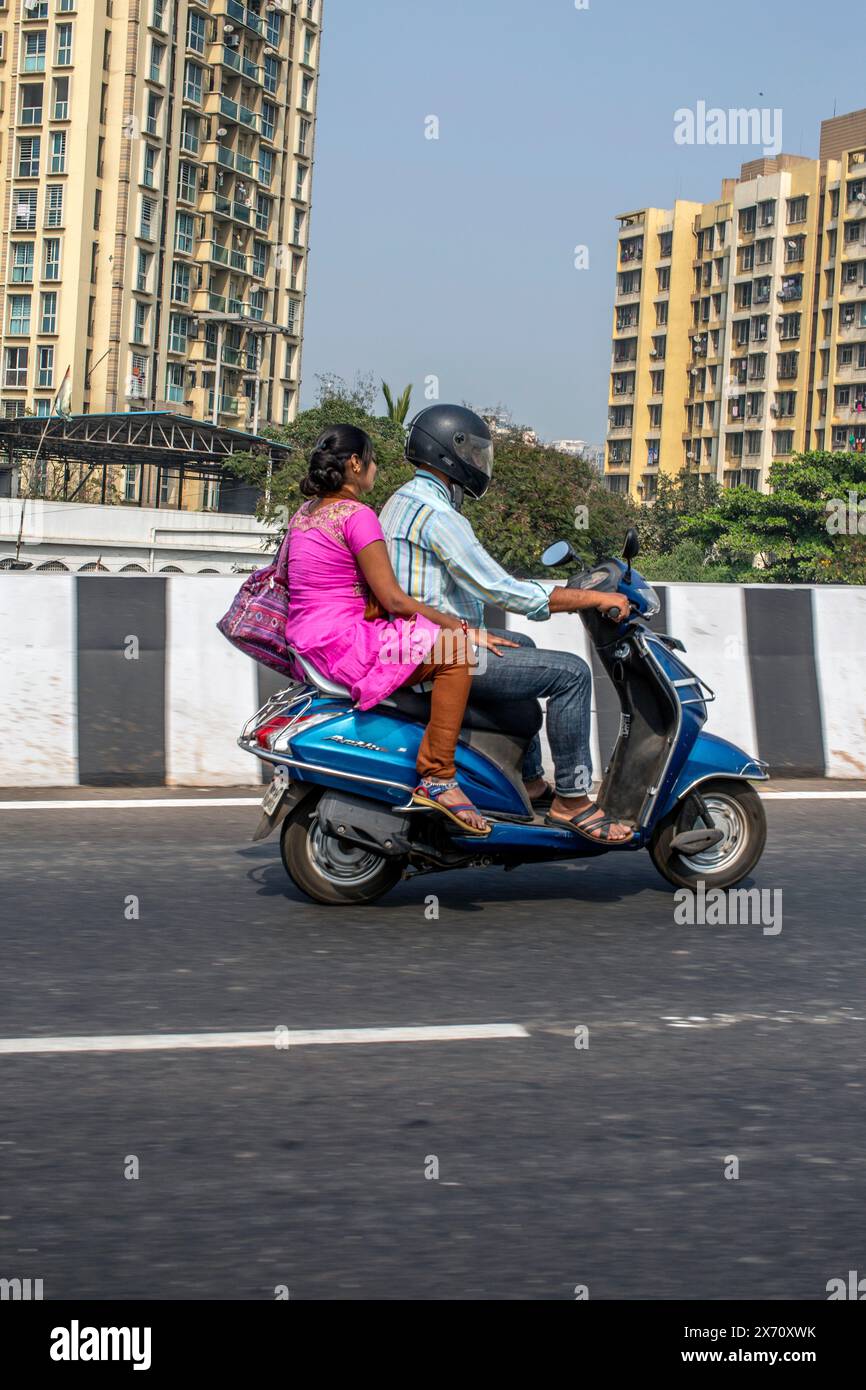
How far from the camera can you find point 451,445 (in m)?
6.08

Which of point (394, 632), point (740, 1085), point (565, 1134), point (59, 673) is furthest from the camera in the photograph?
point (59, 673)

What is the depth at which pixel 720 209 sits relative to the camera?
125 m

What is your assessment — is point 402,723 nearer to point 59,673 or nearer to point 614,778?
point 614,778

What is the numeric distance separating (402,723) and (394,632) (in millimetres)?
303

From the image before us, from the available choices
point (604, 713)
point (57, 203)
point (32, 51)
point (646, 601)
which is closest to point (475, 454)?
point (646, 601)

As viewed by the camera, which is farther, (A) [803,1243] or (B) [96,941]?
(B) [96,941]

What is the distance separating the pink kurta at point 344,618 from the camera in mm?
5941

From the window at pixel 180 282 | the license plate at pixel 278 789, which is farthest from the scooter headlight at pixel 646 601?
the window at pixel 180 282

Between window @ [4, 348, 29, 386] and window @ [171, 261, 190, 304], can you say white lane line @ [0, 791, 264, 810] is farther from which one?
window @ [171, 261, 190, 304]

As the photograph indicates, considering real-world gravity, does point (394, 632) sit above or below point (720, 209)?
below

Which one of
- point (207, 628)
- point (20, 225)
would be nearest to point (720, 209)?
point (20, 225)

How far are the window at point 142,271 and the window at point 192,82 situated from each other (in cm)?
971

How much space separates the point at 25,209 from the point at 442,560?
87.8 m

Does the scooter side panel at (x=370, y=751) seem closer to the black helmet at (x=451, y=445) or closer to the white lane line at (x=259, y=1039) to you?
the black helmet at (x=451, y=445)
